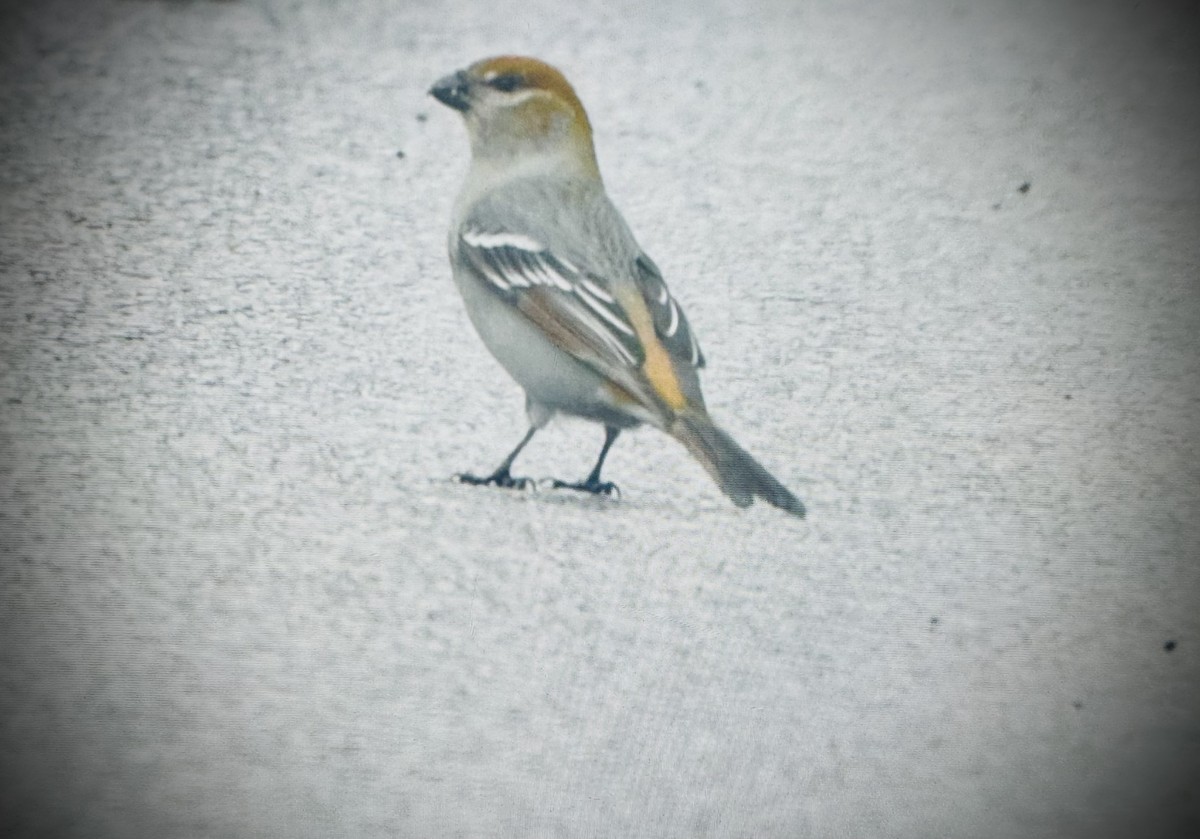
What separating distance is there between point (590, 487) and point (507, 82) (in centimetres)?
117

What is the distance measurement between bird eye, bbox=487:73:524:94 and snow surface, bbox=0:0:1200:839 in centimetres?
75

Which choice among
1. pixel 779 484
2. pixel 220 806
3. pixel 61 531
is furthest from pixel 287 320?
pixel 220 806

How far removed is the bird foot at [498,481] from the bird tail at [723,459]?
1.63ft

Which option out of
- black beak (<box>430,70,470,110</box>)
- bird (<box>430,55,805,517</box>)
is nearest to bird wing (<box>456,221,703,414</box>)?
bird (<box>430,55,805,517</box>)

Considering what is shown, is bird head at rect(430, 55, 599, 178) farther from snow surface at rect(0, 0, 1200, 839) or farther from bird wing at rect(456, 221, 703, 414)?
snow surface at rect(0, 0, 1200, 839)

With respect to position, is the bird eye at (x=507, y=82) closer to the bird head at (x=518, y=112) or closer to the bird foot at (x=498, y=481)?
the bird head at (x=518, y=112)

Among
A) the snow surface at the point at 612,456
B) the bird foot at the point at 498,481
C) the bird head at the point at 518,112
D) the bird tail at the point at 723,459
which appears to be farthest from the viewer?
the bird head at the point at 518,112

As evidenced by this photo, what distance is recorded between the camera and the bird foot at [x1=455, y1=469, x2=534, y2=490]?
3.71 m

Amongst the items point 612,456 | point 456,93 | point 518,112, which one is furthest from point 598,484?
point 456,93

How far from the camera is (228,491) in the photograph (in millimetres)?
3520

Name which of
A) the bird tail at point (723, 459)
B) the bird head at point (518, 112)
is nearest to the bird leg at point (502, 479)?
the bird tail at point (723, 459)

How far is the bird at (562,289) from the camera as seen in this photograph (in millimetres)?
3473

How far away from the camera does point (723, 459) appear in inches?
133

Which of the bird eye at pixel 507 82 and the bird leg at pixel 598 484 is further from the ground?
the bird eye at pixel 507 82
